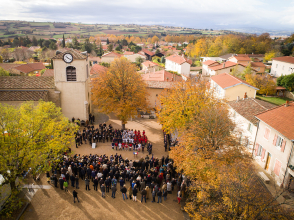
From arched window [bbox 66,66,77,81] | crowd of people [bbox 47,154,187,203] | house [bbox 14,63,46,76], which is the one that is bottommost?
crowd of people [bbox 47,154,187,203]

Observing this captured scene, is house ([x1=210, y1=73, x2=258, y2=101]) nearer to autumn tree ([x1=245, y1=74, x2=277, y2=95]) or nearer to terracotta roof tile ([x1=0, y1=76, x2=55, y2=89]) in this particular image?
autumn tree ([x1=245, y1=74, x2=277, y2=95])

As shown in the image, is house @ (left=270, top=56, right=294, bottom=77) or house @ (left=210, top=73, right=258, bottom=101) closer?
house @ (left=210, top=73, right=258, bottom=101)

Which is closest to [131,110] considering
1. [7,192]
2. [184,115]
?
[184,115]

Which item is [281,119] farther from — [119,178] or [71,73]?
[71,73]

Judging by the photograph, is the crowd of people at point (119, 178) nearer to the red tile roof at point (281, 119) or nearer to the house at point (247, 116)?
the red tile roof at point (281, 119)

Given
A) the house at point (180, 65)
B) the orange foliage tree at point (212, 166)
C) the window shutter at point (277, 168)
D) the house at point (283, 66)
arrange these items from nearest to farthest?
the orange foliage tree at point (212, 166) < the window shutter at point (277, 168) < the house at point (283, 66) < the house at point (180, 65)

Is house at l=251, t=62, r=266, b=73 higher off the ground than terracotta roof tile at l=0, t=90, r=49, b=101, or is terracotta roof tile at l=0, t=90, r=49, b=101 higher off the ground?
house at l=251, t=62, r=266, b=73

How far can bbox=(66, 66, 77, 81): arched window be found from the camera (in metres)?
27.3

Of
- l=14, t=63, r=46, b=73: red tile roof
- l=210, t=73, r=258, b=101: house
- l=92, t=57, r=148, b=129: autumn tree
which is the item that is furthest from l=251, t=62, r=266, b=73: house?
l=14, t=63, r=46, b=73: red tile roof

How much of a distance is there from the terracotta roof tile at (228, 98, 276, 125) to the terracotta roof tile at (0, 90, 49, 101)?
2334cm

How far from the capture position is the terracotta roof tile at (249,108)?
2294cm

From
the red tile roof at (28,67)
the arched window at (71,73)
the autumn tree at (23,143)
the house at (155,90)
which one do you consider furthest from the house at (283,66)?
the red tile roof at (28,67)

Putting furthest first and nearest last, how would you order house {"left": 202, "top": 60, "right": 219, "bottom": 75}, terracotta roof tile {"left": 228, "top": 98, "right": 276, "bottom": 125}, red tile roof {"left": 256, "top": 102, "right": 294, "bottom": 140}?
1. house {"left": 202, "top": 60, "right": 219, "bottom": 75}
2. terracotta roof tile {"left": 228, "top": 98, "right": 276, "bottom": 125}
3. red tile roof {"left": 256, "top": 102, "right": 294, "bottom": 140}

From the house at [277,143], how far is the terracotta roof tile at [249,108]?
5.11 feet
